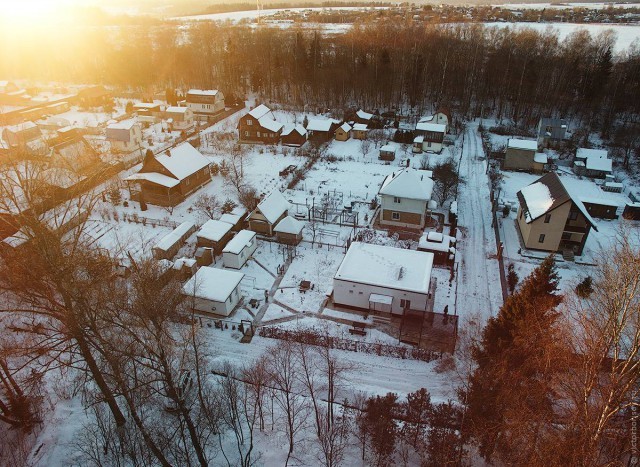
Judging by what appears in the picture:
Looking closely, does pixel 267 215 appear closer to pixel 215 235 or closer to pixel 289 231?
pixel 289 231

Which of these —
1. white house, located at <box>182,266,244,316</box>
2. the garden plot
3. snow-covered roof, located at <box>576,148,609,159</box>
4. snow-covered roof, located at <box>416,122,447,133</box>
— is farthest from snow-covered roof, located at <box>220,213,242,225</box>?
snow-covered roof, located at <box>576,148,609,159</box>

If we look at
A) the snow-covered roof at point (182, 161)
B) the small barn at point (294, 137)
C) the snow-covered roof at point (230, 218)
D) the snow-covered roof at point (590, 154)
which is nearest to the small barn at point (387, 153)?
the small barn at point (294, 137)

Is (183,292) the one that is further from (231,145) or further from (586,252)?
(231,145)

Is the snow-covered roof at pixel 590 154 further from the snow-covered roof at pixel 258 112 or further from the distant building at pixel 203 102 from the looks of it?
the distant building at pixel 203 102

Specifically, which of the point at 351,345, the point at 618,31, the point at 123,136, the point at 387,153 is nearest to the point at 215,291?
the point at 351,345

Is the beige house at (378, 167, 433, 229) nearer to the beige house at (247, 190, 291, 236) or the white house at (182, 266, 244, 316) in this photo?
the beige house at (247, 190, 291, 236)
